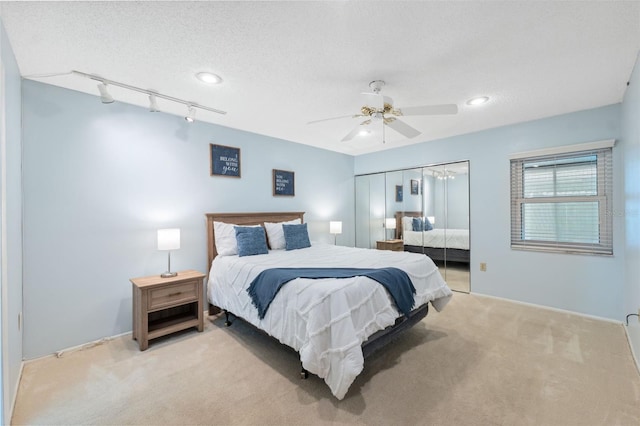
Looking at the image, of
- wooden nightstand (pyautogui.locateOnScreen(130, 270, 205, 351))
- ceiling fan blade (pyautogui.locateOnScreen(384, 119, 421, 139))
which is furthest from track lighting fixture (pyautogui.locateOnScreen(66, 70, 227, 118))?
ceiling fan blade (pyautogui.locateOnScreen(384, 119, 421, 139))

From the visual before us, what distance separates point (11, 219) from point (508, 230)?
527cm

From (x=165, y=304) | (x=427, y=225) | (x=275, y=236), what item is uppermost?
(x=427, y=225)

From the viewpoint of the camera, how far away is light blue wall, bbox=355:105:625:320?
3.13 m

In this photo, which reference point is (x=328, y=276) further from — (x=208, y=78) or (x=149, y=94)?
(x=149, y=94)

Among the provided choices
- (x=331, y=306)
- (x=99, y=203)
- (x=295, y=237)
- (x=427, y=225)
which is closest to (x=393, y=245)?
(x=427, y=225)

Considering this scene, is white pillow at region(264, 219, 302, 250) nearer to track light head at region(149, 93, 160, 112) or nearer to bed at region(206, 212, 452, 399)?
bed at region(206, 212, 452, 399)

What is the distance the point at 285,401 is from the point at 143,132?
313 centimetres

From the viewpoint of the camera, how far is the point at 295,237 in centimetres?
393

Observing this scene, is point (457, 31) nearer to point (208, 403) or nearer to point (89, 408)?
point (208, 403)

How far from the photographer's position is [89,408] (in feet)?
6.01

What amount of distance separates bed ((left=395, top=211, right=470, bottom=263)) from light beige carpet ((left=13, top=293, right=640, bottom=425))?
161cm

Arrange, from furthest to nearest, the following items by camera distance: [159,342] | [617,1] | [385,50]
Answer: [159,342]
[385,50]
[617,1]

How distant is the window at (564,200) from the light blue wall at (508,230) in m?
0.09

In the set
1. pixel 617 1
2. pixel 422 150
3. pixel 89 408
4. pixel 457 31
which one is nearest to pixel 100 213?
pixel 89 408
